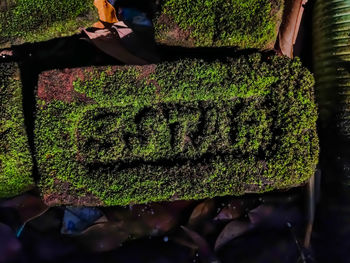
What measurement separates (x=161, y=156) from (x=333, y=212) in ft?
3.15

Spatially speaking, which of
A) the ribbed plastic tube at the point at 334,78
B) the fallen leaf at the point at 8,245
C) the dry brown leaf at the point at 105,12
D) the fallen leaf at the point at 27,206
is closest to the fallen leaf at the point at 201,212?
the ribbed plastic tube at the point at 334,78

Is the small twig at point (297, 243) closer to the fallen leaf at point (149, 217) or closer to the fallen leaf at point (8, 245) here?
the fallen leaf at point (149, 217)

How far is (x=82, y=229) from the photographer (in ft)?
7.08

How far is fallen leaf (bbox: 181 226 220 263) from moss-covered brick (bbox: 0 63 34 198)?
93cm

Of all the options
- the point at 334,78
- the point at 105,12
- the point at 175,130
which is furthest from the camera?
the point at 105,12

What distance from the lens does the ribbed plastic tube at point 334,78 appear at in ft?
6.07

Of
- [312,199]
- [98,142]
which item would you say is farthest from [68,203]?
[312,199]

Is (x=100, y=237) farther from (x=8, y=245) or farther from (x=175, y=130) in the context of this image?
(x=175, y=130)

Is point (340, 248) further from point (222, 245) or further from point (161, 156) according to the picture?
point (161, 156)

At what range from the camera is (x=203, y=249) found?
6.76 ft

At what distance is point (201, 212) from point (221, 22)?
103cm

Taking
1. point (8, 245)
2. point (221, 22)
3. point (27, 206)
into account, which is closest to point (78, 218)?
point (27, 206)

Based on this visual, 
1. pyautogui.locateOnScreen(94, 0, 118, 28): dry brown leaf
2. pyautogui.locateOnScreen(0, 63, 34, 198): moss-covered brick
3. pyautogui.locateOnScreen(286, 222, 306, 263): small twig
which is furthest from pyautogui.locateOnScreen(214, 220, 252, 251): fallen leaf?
pyautogui.locateOnScreen(94, 0, 118, 28): dry brown leaf

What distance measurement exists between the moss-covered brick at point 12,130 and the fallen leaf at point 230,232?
1.06m
